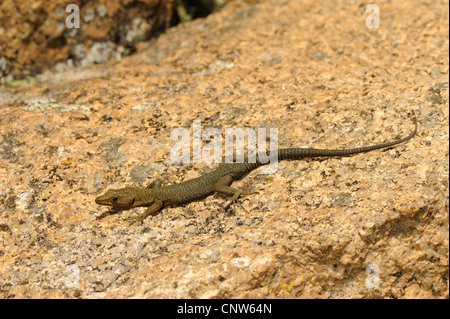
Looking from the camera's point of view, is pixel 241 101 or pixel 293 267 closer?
pixel 293 267

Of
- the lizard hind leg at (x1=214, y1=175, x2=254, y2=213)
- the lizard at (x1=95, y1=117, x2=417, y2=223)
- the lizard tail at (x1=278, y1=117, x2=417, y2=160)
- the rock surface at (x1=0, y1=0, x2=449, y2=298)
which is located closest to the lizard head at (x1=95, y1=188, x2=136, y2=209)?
the lizard at (x1=95, y1=117, x2=417, y2=223)

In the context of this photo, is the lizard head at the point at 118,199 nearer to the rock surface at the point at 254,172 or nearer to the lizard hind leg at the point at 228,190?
the rock surface at the point at 254,172

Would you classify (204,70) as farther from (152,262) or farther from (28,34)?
(152,262)

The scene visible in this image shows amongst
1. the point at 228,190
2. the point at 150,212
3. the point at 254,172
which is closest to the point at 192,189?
the point at 228,190

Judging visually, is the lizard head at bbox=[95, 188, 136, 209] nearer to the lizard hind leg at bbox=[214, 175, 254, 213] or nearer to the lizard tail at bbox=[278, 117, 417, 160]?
the lizard hind leg at bbox=[214, 175, 254, 213]

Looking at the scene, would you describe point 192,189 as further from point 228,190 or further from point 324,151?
point 324,151

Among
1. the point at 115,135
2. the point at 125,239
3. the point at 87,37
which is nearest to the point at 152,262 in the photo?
the point at 125,239
